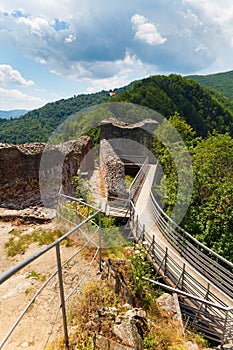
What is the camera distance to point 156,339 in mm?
3027

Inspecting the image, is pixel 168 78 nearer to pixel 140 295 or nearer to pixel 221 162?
pixel 221 162

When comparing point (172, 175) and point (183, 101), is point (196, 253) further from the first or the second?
point (183, 101)

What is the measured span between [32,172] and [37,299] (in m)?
7.69

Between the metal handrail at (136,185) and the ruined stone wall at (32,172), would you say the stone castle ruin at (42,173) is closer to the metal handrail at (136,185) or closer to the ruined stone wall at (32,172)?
the ruined stone wall at (32,172)

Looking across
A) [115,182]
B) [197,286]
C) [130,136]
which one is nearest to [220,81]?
[130,136]

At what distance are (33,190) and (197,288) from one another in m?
7.67

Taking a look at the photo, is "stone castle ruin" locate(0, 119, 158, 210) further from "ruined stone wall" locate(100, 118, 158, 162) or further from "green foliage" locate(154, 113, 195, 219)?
"ruined stone wall" locate(100, 118, 158, 162)

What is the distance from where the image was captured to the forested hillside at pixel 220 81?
370 ft


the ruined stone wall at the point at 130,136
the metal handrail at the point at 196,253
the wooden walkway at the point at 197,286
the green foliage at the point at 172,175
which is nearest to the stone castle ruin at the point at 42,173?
the metal handrail at the point at 196,253

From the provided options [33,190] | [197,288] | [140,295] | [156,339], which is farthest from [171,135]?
[156,339]

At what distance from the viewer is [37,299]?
10.9 feet

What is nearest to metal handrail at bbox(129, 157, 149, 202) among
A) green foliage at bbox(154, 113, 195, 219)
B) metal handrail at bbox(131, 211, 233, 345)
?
green foliage at bbox(154, 113, 195, 219)

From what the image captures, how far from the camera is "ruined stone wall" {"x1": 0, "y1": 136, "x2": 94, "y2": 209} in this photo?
962 centimetres

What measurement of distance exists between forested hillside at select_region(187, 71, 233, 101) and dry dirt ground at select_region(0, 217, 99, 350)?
389 ft
